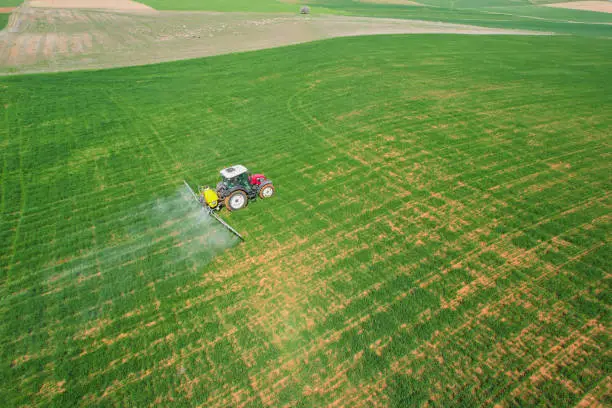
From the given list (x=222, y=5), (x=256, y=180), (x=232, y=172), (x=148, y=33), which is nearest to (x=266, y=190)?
(x=256, y=180)

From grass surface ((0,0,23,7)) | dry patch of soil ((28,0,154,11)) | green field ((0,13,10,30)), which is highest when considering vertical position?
dry patch of soil ((28,0,154,11))

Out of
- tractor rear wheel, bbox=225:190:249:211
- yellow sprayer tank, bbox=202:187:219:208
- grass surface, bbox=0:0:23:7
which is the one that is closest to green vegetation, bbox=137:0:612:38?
grass surface, bbox=0:0:23:7

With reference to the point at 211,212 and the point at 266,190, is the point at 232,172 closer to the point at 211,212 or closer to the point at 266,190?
the point at 266,190

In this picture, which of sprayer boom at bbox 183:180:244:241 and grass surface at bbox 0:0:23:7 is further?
grass surface at bbox 0:0:23:7

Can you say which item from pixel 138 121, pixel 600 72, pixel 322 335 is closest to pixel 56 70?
pixel 138 121

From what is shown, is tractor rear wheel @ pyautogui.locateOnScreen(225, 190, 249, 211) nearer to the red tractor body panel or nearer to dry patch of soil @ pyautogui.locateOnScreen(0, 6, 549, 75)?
the red tractor body panel
